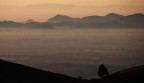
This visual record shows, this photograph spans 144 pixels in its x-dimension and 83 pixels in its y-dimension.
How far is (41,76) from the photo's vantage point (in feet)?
107

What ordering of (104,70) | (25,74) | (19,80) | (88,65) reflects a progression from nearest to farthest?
(19,80), (25,74), (104,70), (88,65)

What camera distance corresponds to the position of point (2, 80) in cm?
2859

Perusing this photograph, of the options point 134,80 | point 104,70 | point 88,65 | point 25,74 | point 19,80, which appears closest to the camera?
point 134,80

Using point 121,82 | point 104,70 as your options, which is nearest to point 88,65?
point 104,70

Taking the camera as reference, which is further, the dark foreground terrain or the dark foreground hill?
the dark foreground hill

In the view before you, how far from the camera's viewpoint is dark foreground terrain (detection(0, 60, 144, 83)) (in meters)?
28.7

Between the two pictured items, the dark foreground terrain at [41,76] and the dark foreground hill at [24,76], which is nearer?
the dark foreground terrain at [41,76]

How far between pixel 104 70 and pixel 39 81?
462 inches

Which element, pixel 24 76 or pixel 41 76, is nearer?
pixel 24 76

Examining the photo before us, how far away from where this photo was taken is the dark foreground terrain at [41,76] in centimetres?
2870

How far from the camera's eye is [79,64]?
18650 centimetres

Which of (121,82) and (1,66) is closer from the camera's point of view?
(121,82)

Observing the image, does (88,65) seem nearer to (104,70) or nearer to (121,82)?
(104,70)

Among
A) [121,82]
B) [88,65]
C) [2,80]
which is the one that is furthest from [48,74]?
[88,65]
